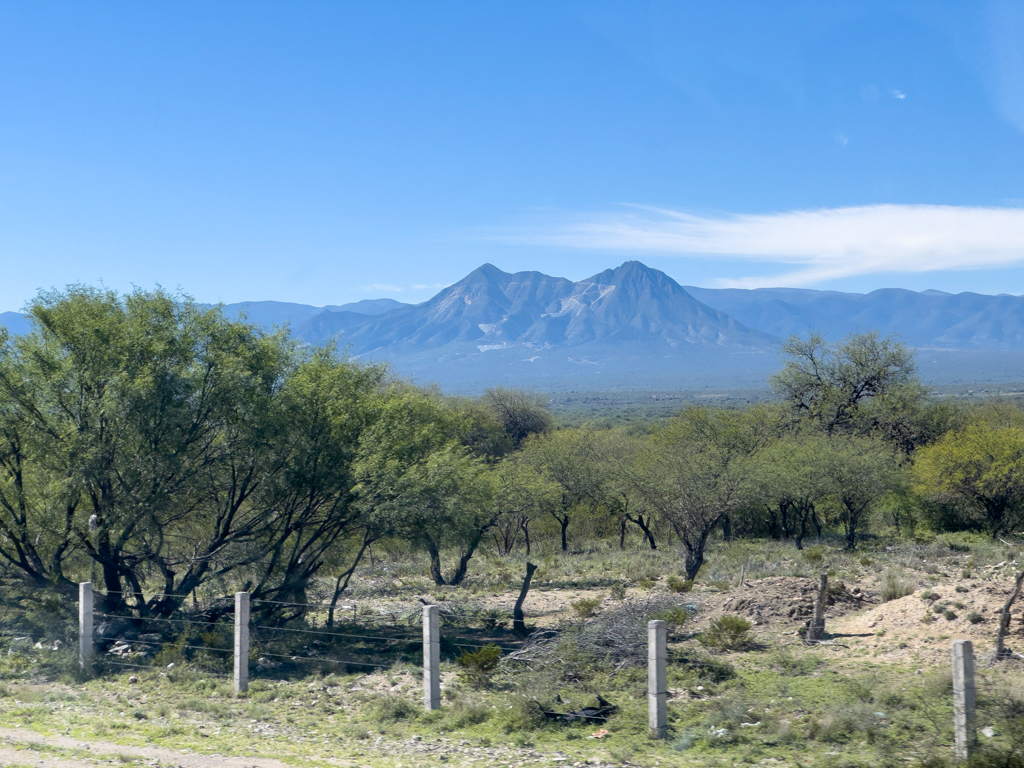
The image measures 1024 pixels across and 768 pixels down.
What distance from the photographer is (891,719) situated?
1141cm

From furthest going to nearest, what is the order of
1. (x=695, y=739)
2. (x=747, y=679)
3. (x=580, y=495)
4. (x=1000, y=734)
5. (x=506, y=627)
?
(x=580, y=495) < (x=506, y=627) < (x=747, y=679) < (x=695, y=739) < (x=1000, y=734)

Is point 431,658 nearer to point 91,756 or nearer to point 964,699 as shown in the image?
point 91,756

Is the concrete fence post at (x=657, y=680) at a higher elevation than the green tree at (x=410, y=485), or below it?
below

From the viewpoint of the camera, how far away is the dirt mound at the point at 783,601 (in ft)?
67.1

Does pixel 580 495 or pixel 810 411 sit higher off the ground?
pixel 810 411

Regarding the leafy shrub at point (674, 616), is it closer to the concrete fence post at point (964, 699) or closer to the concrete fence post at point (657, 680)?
the concrete fence post at point (657, 680)

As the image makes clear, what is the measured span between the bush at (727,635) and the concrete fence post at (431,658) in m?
7.43

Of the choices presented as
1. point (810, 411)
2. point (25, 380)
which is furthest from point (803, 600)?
point (810, 411)

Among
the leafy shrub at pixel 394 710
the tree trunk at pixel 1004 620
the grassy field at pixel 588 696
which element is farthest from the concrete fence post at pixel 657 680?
the tree trunk at pixel 1004 620

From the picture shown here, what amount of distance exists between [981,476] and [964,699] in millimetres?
36340

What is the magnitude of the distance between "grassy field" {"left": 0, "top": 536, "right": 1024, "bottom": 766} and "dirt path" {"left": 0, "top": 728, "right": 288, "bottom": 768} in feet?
0.14

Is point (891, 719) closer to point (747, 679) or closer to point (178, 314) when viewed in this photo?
point (747, 679)

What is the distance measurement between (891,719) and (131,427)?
607 inches

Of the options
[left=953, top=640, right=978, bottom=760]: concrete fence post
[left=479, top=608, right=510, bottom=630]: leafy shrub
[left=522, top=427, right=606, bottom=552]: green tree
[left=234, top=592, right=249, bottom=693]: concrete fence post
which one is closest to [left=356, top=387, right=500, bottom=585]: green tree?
[left=479, top=608, right=510, bottom=630]: leafy shrub
